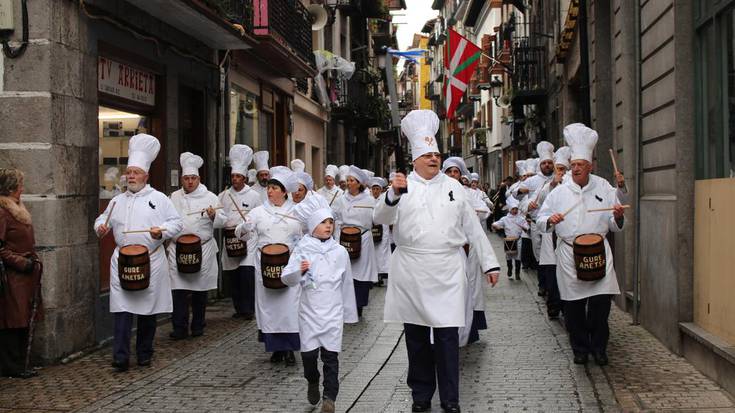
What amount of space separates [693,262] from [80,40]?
20.8 ft

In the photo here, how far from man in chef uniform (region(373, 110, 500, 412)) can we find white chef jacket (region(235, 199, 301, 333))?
1.61 metres

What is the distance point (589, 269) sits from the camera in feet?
26.7

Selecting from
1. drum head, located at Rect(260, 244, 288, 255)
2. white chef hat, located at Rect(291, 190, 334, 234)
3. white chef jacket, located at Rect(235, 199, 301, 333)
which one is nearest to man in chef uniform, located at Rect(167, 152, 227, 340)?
white chef jacket, located at Rect(235, 199, 301, 333)

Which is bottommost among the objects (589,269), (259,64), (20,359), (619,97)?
(20,359)

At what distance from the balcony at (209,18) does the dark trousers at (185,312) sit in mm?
3484

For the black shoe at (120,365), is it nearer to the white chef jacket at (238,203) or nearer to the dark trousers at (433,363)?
the dark trousers at (433,363)

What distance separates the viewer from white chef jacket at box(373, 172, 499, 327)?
6.68 metres

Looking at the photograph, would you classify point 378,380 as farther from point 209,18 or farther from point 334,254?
point 209,18

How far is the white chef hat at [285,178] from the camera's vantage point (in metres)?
8.77

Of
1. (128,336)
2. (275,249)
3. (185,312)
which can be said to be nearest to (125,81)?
(185,312)

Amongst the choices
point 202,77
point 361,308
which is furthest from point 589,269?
point 202,77

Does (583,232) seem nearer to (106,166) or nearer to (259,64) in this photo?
(106,166)

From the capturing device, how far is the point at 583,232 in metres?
8.47

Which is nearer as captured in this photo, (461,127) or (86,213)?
(86,213)
